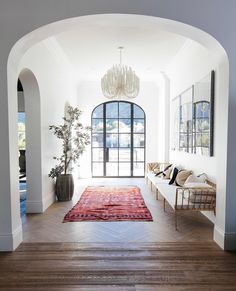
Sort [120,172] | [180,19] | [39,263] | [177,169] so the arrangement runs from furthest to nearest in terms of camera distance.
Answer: [120,172]
[177,169]
[180,19]
[39,263]

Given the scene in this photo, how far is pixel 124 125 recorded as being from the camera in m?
9.52

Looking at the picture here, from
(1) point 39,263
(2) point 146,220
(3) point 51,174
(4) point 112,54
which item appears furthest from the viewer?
(4) point 112,54

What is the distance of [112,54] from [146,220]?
4.23 meters

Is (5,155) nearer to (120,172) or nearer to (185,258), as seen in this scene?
(185,258)

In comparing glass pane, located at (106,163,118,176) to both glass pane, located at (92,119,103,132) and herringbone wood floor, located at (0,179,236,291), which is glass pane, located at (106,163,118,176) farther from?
herringbone wood floor, located at (0,179,236,291)

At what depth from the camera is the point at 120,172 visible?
960 cm

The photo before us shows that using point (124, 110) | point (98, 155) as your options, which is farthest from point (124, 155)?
point (124, 110)

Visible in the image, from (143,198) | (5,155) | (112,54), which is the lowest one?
(143,198)

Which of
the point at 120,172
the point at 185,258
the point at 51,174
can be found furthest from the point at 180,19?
the point at 120,172

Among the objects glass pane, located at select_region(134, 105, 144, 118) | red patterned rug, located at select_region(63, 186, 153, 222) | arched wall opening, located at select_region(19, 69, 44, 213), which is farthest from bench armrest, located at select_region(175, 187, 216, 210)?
glass pane, located at select_region(134, 105, 144, 118)

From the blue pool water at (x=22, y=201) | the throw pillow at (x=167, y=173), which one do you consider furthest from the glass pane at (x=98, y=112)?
the throw pillow at (x=167, y=173)

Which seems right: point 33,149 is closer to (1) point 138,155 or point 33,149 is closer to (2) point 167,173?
(2) point 167,173

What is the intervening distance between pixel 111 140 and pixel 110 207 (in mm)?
4517

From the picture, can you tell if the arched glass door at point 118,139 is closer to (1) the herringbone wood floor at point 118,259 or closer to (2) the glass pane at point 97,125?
(2) the glass pane at point 97,125
